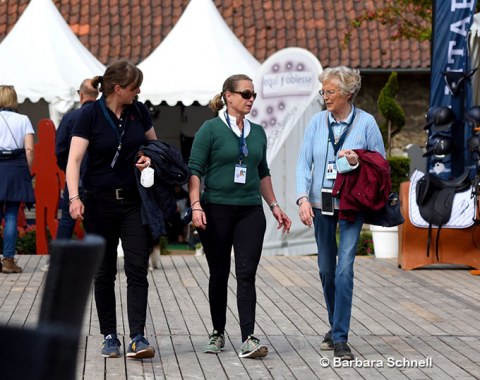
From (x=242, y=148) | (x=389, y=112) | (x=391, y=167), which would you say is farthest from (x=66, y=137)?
(x=389, y=112)

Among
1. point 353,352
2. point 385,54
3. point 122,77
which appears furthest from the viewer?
point 385,54

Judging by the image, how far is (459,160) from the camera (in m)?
13.6

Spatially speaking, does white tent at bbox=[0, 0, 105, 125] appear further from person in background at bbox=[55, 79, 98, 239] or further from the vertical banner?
the vertical banner

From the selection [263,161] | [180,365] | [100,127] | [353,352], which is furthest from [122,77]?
[353,352]

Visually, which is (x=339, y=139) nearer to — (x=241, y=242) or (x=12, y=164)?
(x=241, y=242)

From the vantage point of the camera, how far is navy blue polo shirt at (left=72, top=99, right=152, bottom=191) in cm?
722

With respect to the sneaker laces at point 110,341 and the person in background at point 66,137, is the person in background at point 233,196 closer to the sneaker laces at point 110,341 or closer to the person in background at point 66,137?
the sneaker laces at point 110,341

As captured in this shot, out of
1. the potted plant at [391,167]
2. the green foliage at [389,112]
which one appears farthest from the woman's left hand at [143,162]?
the green foliage at [389,112]

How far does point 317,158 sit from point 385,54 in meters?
17.4

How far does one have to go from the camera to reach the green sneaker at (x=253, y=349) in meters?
7.38

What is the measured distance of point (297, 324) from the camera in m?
8.91

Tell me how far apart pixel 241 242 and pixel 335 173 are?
0.69 meters

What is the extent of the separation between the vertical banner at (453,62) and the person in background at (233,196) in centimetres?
607

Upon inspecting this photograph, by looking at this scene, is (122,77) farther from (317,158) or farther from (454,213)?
(454,213)
